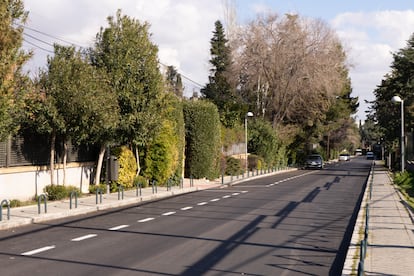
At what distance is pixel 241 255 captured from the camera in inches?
445

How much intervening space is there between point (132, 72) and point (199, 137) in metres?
12.8

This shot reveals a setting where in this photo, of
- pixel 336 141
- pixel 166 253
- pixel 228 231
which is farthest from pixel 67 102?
pixel 336 141

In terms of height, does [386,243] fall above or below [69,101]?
below

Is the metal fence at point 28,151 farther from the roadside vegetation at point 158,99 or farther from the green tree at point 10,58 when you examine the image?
the green tree at point 10,58

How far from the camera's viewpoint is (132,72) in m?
26.6

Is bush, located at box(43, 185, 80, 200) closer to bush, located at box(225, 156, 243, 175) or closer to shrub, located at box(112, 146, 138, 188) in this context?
shrub, located at box(112, 146, 138, 188)

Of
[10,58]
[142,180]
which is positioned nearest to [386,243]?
[10,58]

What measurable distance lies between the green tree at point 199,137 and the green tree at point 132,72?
11.3m

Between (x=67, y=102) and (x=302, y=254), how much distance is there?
1270 centimetres

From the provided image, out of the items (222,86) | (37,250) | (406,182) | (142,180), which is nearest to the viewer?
(37,250)

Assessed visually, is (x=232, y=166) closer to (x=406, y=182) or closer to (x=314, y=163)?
(x=406, y=182)

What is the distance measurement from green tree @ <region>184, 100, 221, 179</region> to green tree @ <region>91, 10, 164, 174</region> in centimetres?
1133

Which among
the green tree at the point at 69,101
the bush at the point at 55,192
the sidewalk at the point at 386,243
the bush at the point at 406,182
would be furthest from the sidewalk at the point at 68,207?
the bush at the point at 406,182

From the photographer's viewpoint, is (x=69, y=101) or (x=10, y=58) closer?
(x=10, y=58)
